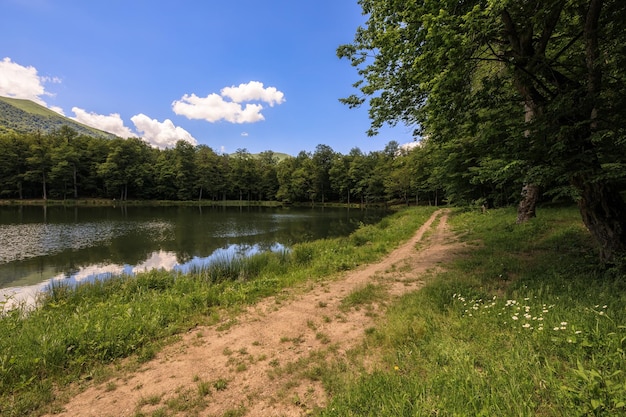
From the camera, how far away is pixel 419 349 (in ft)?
12.4

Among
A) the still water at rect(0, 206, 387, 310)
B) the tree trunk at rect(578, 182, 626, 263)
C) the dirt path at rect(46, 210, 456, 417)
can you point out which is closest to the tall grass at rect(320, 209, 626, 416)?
the tree trunk at rect(578, 182, 626, 263)

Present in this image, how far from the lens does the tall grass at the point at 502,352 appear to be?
90.5 inches

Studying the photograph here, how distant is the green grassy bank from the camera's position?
13.9ft

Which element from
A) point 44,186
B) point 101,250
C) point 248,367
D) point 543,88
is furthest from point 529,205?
point 44,186

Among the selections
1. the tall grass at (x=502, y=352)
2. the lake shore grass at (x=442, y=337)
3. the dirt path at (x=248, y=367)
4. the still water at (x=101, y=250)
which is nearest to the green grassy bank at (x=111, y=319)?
the lake shore grass at (x=442, y=337)

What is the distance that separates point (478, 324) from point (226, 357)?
3804mm

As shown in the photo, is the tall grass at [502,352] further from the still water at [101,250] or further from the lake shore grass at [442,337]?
the still water at [101,250]

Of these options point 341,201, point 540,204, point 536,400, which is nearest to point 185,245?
point 536,400

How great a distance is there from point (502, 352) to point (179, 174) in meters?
74.2

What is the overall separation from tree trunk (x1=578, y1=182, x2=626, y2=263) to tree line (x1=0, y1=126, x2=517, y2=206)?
4037cm

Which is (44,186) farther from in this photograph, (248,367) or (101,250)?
(248,367)

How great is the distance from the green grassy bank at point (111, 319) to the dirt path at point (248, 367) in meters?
0.50

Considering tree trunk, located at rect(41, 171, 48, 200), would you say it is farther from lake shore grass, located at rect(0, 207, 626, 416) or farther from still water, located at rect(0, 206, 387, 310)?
lake shore grass, located at rect(0, 207, 626, 416)

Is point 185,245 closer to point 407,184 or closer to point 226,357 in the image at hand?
point 226,357
